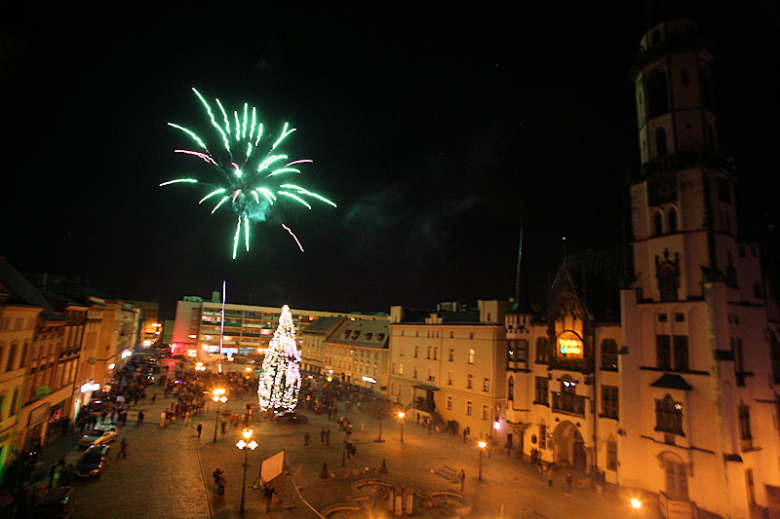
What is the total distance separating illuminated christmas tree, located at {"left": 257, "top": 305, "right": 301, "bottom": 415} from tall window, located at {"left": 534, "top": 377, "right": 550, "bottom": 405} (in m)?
20.1

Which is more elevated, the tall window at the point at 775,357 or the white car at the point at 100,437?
the tall window at the point at 775,357

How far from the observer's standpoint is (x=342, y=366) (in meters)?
67.1

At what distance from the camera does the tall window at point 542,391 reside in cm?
3281

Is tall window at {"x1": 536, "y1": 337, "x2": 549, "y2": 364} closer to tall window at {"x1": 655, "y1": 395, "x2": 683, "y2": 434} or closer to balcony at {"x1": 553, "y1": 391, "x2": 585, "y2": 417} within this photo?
balcony at {"x1": 553, "y1": 391, "x2": 585, "y2": 417}

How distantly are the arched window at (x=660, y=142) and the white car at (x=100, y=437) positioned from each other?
133 feet

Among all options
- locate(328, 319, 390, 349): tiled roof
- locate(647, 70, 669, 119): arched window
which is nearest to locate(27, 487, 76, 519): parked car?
locate(647, 70, 669, 119): arched window

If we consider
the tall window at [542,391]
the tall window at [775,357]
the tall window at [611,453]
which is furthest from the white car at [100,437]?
the tall window at [775,357]

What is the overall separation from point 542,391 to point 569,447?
4319mm

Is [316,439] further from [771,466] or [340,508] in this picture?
[771,466]

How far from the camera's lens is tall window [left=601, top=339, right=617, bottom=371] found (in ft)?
93.5

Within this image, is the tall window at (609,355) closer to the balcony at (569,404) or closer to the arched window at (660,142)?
the balcony at (569,404)

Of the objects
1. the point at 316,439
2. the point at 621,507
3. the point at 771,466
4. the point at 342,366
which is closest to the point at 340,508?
the point at 316,439

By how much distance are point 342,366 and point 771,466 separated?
172 ft

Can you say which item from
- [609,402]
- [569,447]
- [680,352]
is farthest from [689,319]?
[569,447]
